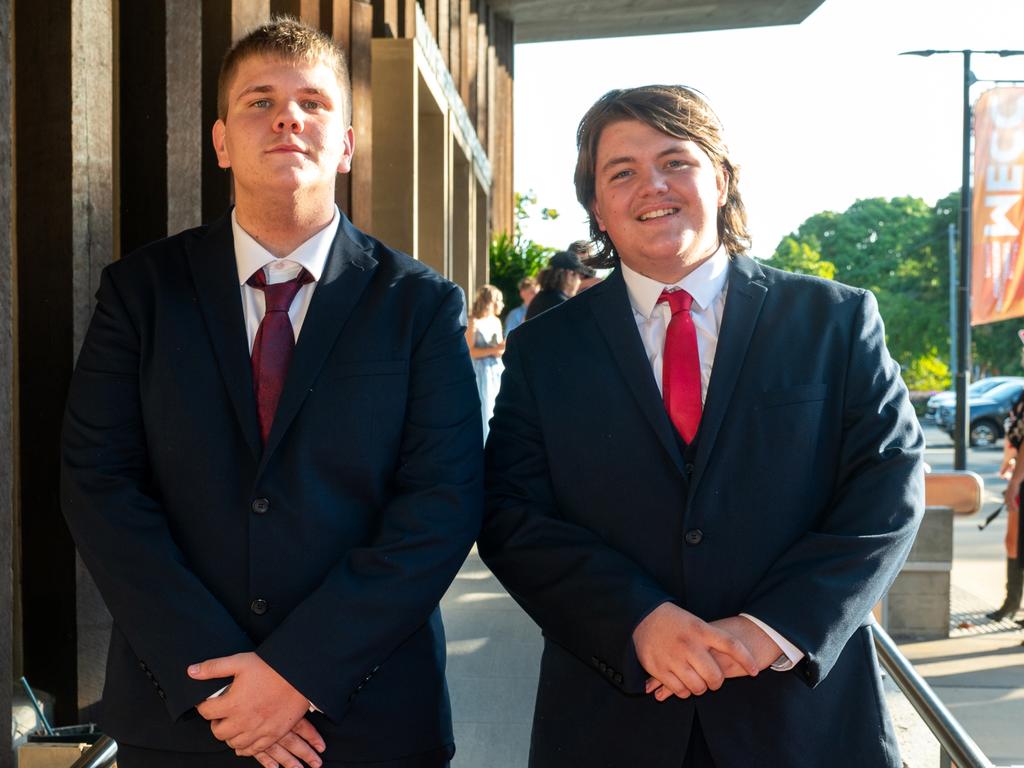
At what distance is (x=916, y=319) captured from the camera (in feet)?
237

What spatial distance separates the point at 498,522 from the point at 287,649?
1.79ft

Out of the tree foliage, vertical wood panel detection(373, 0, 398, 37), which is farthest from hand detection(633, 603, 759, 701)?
the tree foliage

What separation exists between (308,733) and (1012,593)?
8504 mm

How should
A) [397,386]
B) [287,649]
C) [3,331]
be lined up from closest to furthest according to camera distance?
[287,649] < [397,386] < [3,331]

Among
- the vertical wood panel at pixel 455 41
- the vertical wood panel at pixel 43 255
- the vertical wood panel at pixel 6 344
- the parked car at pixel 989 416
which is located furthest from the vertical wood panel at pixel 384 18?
the parked car at pixel 989 416

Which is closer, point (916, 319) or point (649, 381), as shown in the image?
point (649, 381)

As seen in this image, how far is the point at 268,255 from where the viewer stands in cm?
262

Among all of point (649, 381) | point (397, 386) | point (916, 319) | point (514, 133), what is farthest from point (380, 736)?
point (916, 319)

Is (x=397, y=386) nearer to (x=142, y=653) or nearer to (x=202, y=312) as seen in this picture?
(x=202, y=312)

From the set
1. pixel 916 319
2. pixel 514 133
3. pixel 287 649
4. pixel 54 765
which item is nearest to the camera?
pixel 287 649

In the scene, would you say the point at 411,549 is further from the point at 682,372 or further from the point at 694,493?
the point at 682,372

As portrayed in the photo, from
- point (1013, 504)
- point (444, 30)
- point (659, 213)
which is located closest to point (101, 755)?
point (659, 213)

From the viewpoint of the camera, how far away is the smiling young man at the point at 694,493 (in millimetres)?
2383

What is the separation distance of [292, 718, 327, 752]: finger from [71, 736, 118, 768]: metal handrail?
42 centimetres
